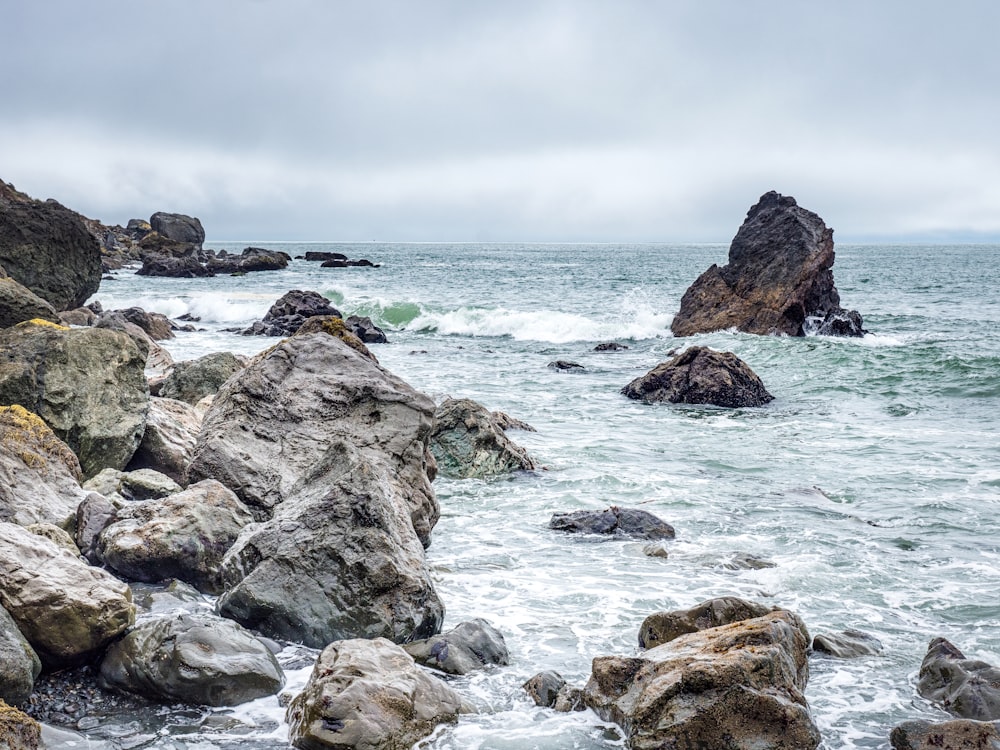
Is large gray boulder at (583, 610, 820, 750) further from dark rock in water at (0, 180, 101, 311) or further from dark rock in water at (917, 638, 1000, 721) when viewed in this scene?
dark rock in water at (0, 180, 101, 311)

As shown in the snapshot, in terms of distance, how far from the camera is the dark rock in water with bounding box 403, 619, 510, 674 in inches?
208

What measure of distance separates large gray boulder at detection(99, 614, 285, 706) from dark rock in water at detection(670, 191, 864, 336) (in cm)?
2267

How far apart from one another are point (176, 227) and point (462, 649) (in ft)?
242

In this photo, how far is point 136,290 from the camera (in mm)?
40719

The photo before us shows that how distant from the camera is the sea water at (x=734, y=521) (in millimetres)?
5094

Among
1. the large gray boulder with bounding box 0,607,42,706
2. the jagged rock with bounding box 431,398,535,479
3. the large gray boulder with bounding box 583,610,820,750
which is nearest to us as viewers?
the large gray boulder with bounding box 0,607,42,706

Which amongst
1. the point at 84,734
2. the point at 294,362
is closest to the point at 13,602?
the point at 84,734

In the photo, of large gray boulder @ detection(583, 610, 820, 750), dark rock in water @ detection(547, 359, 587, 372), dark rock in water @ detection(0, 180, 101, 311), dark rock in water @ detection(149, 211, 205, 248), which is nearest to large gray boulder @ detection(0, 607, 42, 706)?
large gray boulder @ detection(583, 610, 820, 750)

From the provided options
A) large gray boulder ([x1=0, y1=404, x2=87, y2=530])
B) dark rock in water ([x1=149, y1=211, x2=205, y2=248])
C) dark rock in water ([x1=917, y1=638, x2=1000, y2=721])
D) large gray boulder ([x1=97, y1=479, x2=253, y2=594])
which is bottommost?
dark rock in water ([x1=917, y1=638, x2=1000, y2=721])

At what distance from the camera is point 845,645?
5891mm

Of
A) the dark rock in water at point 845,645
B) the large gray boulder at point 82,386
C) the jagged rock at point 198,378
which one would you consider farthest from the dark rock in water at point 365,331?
the dark rock in water at point 845,645

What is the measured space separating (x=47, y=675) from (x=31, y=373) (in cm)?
394

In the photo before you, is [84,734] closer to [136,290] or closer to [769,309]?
[769,309]

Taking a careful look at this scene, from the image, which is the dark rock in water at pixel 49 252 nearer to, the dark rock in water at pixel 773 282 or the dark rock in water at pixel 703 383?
the dark rock in water at pixel 703 383
